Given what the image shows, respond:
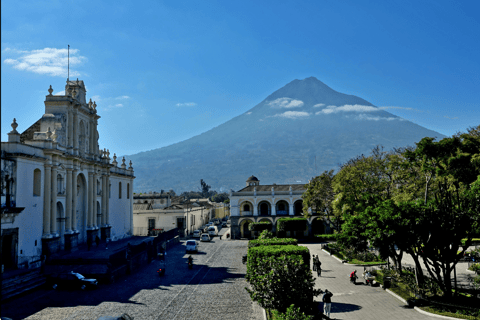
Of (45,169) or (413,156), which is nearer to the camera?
(413,156)

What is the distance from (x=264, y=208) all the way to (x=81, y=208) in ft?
101

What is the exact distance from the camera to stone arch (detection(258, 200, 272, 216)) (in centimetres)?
5950

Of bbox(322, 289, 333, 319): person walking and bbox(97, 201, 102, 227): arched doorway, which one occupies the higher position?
bbox(97, 201, 102, 227): arched doorway

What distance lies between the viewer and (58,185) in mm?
31422

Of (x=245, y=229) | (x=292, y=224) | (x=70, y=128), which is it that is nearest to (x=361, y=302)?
(x=70, y=128)

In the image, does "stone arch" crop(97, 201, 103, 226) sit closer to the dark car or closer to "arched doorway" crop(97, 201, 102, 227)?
"arched doorway" crop(97, 201, 102, 227)

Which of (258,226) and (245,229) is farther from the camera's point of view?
(245,229)

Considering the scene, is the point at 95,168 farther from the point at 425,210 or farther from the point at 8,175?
the point at 425,210

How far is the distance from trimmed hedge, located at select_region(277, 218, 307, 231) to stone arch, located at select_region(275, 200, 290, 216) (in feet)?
13.0

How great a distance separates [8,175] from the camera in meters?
24.4

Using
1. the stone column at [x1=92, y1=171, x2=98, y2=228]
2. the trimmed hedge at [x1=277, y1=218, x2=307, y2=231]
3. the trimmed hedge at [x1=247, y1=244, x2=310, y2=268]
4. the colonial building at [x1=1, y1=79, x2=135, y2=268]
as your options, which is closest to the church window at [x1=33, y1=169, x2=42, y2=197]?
the colonial building at [x1=1, y1=79, x2=135, y2=268]

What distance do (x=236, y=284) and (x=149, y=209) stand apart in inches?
1644

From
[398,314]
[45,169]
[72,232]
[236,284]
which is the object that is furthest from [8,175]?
[398,314]

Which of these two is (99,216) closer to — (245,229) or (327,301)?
(245,229)
